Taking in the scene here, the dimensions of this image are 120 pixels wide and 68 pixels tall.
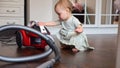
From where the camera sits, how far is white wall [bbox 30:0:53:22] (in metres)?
3.32

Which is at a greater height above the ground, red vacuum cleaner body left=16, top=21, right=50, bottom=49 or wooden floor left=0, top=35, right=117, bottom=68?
red vacuum cleaner body left=16, top=21, right=50, bottom=49

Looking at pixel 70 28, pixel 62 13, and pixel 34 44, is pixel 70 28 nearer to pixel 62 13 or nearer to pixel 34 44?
pixel 62 13

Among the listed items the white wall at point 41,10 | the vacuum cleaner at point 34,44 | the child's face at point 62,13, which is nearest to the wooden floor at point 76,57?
the vacuum cleaner at point 34,44

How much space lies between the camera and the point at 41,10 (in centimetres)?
335

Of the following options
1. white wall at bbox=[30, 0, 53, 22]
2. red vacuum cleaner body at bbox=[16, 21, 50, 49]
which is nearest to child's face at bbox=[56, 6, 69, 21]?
red vacuum cleaner body at bbox=[16, 21, 50, 49]

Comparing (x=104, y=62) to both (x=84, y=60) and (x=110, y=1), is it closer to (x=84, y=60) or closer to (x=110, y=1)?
(x=84, y=60)

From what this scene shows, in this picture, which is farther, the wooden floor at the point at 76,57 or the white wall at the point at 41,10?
the white wall at the point at 41,10

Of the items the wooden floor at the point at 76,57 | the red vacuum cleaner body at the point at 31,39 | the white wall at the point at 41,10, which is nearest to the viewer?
the wooden floor at the point at 76,57

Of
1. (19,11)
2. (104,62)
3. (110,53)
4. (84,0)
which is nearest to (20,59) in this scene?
(104,62)

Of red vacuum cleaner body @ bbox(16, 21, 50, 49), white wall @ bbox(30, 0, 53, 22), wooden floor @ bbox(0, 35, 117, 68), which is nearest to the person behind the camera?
wooden floor @ bbox(0, 35, 117, 68)

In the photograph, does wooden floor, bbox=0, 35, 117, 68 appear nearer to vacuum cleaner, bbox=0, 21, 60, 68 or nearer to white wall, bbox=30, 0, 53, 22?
vacuum cleaner, bbox=0, 21, 60, 68

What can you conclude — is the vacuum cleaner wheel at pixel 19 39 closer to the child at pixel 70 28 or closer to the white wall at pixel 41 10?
the child at pixel 70 28

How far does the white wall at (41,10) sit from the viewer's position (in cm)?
332

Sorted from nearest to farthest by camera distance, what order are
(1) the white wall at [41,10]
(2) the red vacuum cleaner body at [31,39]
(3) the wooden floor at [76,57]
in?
(3) the wooden floor at [76,57] < (2) the red vacuum cleaner body at [31,39] < (1) the white wall at [41,10]
